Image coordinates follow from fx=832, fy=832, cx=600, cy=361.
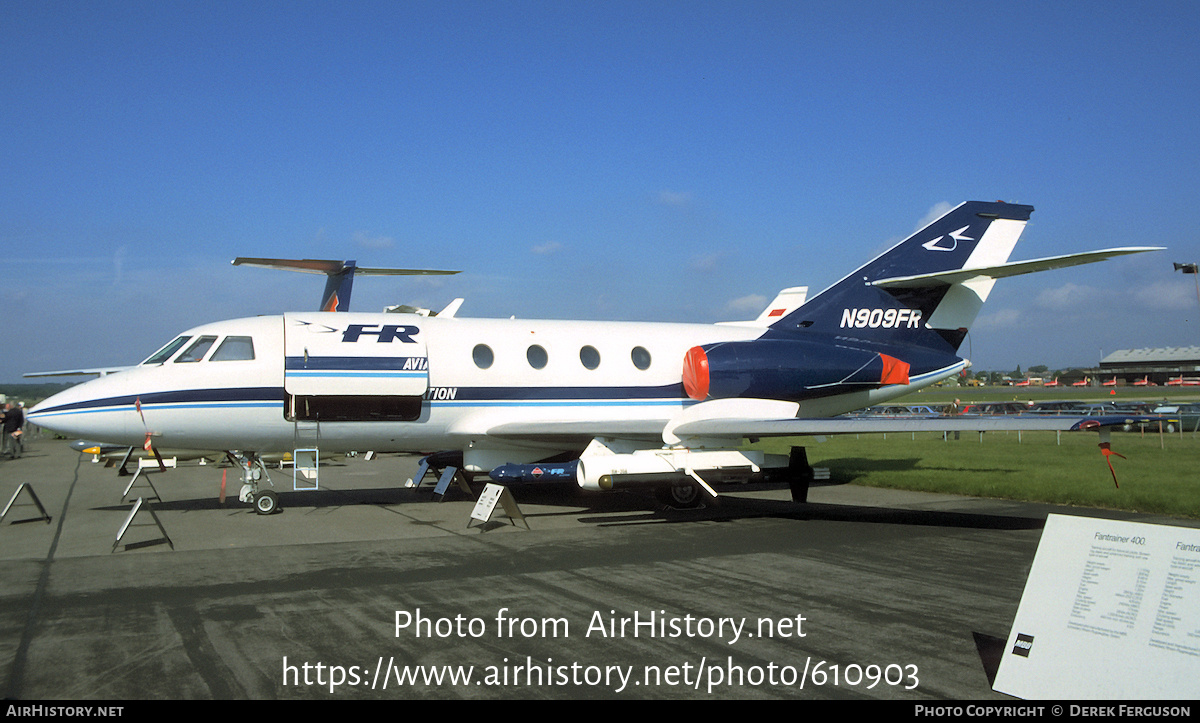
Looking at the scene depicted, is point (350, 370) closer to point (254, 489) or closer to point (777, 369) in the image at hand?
point (254, 489)

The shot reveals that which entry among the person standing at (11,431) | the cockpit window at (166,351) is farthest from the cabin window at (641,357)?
the person standing at (11,431)

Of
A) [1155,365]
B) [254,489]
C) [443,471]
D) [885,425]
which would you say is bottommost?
[1155,365]

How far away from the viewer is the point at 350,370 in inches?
527

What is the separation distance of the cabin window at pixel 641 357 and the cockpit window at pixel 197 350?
7244 millimetres

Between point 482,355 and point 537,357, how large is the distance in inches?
39.9

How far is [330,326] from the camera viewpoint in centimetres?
1374

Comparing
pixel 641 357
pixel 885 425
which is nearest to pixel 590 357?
pixel 641 357

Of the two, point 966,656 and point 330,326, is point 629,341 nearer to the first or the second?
point 330,326

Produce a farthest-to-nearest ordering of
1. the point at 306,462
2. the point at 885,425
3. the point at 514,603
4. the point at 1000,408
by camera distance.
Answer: the point at 1000,408, the point at 306,462, the point at 885,425, the point at 514,603

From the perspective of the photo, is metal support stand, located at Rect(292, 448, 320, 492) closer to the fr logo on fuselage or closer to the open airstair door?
the open airstair door

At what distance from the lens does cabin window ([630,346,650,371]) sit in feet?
51.4

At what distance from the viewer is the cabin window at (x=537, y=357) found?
1488 cm

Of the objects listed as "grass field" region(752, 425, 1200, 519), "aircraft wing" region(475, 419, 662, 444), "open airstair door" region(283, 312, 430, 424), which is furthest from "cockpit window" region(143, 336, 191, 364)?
"grass field" region(752, 425, 1200, 519)

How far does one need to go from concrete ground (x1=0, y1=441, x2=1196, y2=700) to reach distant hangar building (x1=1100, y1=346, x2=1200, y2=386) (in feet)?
397
